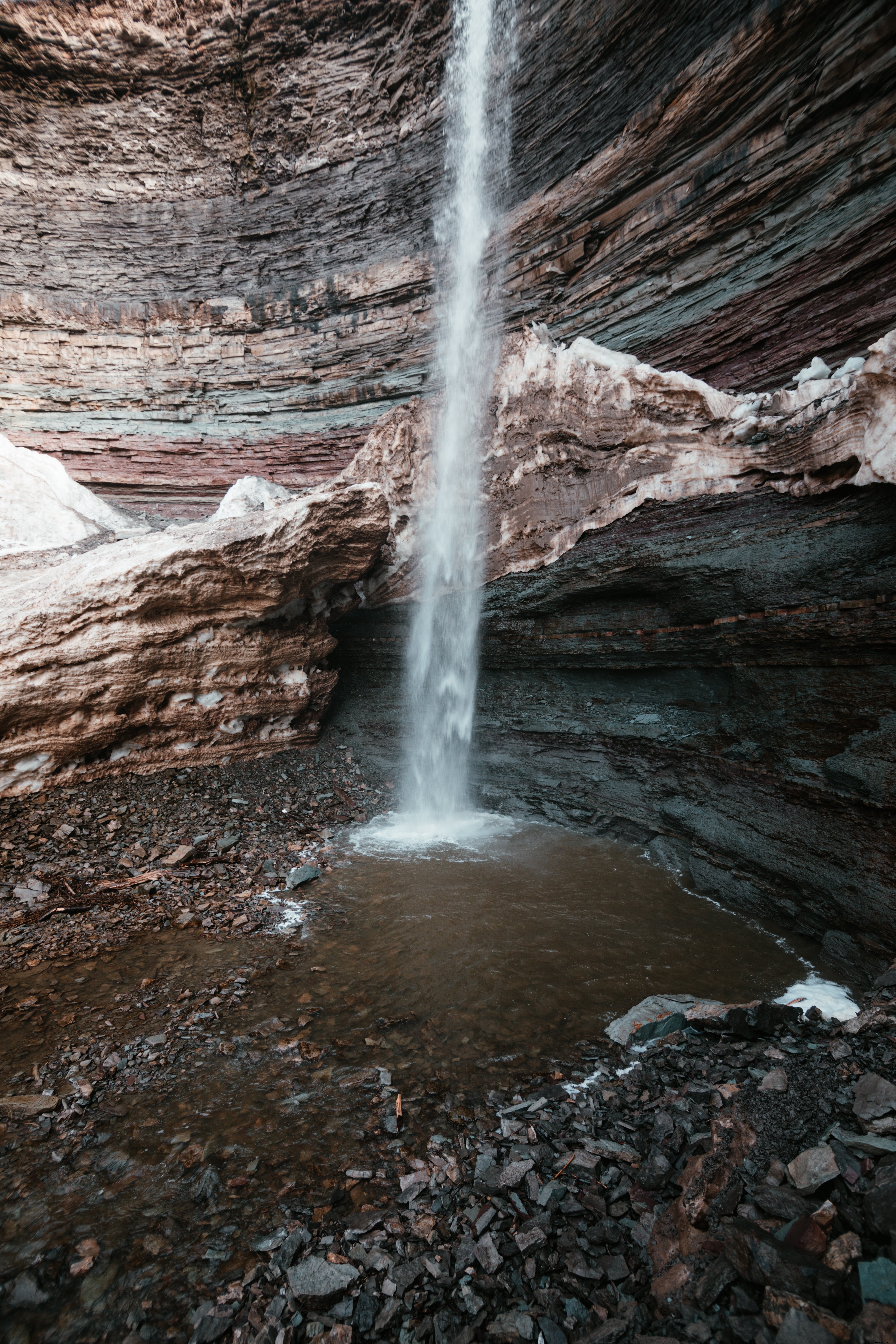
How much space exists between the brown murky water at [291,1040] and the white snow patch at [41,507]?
6623mm

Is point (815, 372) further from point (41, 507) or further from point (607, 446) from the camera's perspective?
point (41, 507)

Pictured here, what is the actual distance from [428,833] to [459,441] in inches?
232

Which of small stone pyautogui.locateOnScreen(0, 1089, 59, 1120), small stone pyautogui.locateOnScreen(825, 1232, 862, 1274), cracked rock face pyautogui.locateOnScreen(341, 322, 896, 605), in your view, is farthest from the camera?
cracked rock face pyautogui.locateOnScreen(341, 322, 896, 605)

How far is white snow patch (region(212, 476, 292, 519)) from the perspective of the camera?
9.71 meters

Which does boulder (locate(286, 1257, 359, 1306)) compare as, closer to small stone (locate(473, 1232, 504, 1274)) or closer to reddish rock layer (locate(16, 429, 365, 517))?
small stone (locate(473, 1232, 504, 1274))

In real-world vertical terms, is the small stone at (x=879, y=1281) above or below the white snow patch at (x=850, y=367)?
below

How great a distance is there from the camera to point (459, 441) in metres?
8.04

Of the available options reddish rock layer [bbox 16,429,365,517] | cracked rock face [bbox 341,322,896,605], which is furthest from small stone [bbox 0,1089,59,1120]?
reddish rock layer [bbox 16,429,365,517]

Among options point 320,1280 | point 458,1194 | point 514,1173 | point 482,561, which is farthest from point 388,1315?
point 482,561

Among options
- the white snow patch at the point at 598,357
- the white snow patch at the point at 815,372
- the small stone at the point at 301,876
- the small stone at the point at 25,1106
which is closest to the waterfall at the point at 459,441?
the white snow patch at the point at 598,357

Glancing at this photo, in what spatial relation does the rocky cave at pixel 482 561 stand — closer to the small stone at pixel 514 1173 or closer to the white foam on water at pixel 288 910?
the small stone at pixel 514 1173

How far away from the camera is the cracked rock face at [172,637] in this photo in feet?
20.4

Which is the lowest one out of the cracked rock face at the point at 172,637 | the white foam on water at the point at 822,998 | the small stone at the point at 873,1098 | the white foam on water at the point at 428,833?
the white foam on water at the point at 428,833

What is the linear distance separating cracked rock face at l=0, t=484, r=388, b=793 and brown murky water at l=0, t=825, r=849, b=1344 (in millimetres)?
3332
